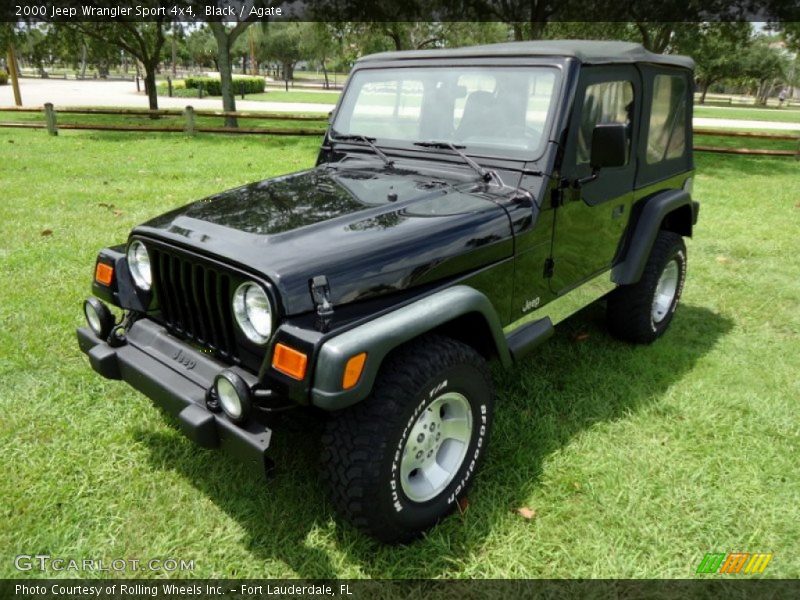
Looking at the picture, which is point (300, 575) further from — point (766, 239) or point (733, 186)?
point (733, 186)

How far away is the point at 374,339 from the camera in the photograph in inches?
83.5

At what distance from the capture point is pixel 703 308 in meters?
5.09

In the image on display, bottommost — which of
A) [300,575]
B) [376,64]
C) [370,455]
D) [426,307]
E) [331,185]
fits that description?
[300,575]

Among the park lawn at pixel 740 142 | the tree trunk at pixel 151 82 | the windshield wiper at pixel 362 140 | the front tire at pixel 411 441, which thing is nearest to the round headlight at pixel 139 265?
the front tire at pixel 411 441

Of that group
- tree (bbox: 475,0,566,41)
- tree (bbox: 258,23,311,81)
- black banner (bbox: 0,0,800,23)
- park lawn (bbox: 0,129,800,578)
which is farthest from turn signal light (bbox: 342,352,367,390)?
tree (bbox: 258,23,311,81)

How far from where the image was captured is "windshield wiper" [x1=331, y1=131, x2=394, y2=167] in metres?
3.41

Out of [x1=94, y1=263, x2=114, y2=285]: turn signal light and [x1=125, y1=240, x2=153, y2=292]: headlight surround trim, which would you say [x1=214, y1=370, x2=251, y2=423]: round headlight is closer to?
[x1=125, y1=240, x2=153, y2=292]: headlight surround trim

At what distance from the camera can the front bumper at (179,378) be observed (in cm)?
219

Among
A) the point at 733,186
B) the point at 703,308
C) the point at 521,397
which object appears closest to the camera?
the point at 521,397

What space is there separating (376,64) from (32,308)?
3185 mm

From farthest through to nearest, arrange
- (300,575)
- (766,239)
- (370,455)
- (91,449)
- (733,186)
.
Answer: (733,186), (766,239), (91,449), (300,575), (370,455)

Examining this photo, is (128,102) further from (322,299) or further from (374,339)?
(374,339)

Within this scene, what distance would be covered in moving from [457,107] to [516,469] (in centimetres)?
194

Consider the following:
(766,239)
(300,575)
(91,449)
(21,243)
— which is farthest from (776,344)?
(21,243)
